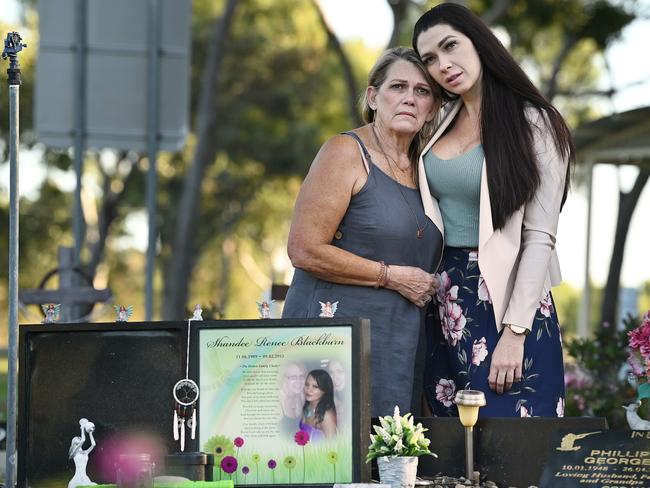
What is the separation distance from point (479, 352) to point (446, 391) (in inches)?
7.8

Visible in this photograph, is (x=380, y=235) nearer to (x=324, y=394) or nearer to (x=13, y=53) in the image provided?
(x=324, y=394)

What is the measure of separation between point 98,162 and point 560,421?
31000mm

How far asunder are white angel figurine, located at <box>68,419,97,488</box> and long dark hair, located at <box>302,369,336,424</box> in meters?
0.53

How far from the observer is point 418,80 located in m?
4.38

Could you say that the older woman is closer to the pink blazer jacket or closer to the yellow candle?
the pink blazer jacket

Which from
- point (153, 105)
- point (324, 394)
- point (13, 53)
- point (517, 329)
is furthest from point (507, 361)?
point (153, 105)

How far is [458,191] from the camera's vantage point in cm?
433

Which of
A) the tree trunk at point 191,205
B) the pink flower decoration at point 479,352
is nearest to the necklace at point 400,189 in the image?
the pink flower decoration at point 479,352

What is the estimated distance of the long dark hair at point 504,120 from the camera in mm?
4156

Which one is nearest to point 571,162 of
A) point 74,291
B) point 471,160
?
point 471,160

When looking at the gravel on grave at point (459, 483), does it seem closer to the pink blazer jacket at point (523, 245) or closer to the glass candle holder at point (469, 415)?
the glass candle holder at point (469, 415)

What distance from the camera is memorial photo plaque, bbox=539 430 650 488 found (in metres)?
3.21

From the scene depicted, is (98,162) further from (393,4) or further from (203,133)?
(393,4)

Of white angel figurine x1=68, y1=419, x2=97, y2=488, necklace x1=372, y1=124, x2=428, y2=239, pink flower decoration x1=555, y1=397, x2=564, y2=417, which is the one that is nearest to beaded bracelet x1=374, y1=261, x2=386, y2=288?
necklace x1=372, y1=124, x2=428, y2=239
